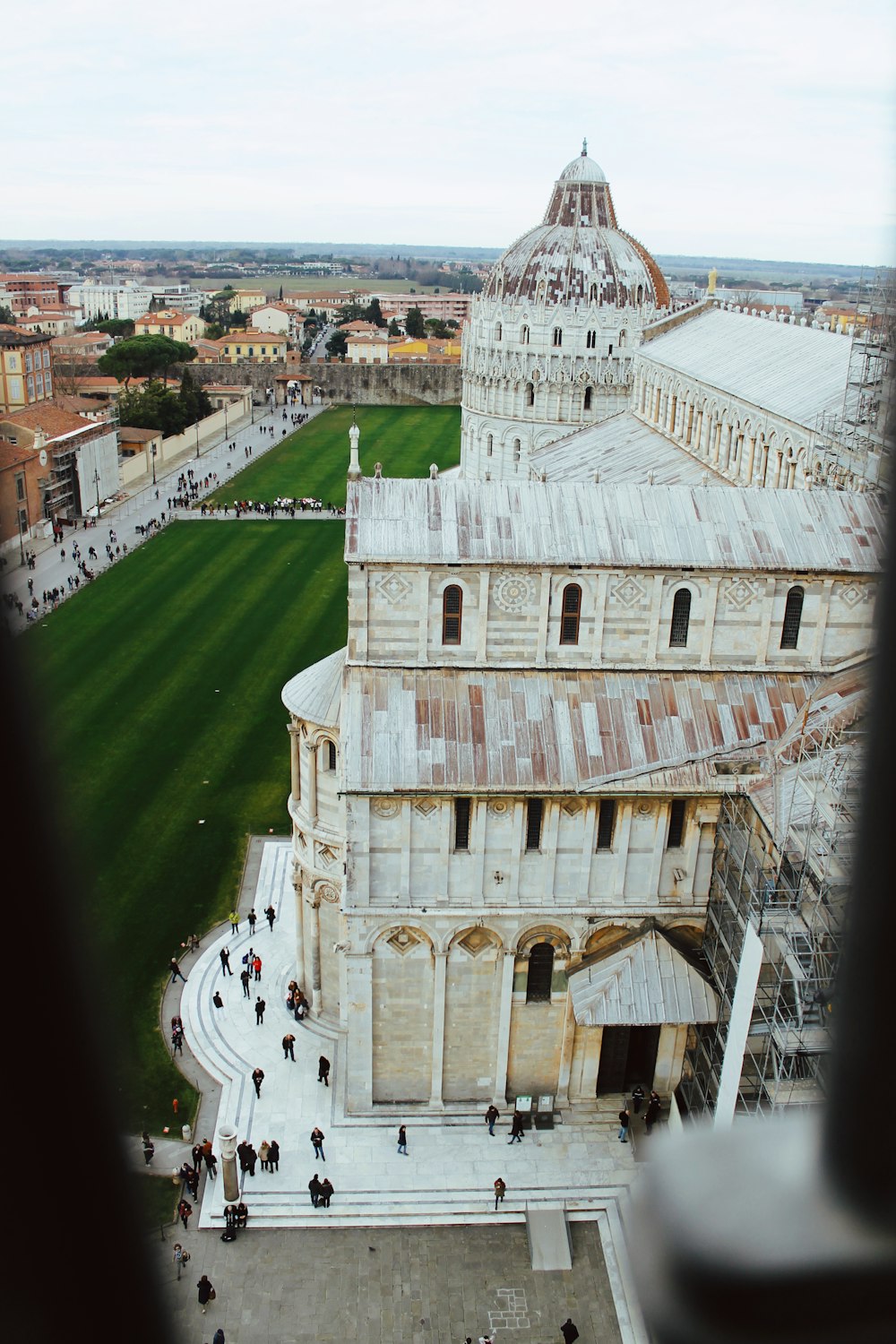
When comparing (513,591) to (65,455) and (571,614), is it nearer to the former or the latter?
(571,614)

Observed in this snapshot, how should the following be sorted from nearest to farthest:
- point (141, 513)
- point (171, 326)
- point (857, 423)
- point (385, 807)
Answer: point (385, 807) → point (857, 423) → point (141, 513) → point (171, 326)

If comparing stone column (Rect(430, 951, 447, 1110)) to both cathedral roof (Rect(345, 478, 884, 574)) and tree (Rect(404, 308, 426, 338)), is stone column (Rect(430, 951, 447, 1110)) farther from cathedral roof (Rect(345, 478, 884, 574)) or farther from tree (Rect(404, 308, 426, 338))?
tree (Rect(404, 308, 426, 338))

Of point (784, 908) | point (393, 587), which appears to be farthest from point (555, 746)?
point (784, 908)

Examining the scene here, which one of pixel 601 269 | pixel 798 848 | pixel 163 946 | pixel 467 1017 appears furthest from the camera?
pixel 601 269

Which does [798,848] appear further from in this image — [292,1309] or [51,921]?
[51,921]

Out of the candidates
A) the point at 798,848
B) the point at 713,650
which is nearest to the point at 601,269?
the point at 713,650

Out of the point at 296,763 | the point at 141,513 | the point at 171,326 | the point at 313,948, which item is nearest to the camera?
the point at 296,763
